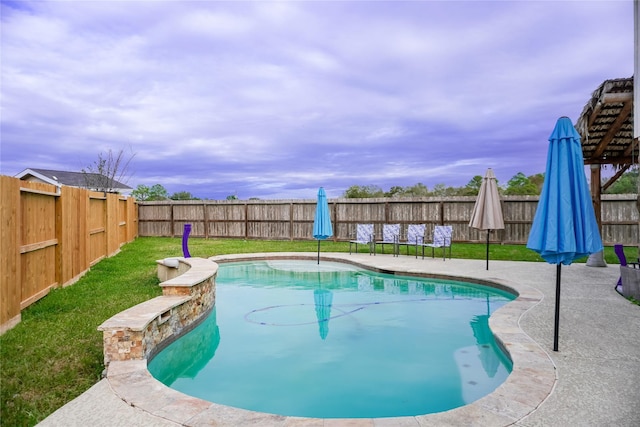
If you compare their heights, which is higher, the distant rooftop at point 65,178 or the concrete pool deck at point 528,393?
the distant rooftop at point 65,178

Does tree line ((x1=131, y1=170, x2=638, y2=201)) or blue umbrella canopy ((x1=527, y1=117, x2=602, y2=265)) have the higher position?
tree line ((x1=131, y1=170, x2=638, y2=201))

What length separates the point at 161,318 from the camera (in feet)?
14.4

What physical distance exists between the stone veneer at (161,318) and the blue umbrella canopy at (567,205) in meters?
3.82

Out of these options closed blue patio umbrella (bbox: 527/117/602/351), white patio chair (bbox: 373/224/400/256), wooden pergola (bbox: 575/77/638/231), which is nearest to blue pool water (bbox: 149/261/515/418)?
closed blue patio umbrella (bbox: 527/117/602/351)

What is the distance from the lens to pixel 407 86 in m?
14.0

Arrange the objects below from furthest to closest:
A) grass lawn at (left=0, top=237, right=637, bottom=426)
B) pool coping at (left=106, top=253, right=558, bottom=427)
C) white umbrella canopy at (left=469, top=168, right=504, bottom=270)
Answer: white umbrella canopy at (left=469, top=168, right=504, bottom=270), grass lawn at (left=0, top=237, right=637, bottom=426), pool coping at (left=106, top=253, right=558, bottom=427)

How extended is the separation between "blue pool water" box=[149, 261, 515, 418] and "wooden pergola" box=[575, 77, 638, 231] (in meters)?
3.90

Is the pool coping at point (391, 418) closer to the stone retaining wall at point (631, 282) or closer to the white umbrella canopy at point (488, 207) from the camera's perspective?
the stone retaining wall at point (631, 282)

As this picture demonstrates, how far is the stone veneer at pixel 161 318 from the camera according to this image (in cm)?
361

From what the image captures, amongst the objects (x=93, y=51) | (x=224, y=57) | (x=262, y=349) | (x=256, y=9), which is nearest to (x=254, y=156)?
(x=224, y=57)

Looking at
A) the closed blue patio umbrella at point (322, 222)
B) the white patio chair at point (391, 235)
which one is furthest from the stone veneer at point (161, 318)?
the white patio chair at point (391, 235)

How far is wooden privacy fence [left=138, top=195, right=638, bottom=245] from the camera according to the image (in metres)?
13.8

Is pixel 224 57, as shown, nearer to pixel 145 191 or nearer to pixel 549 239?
pixel 549 239

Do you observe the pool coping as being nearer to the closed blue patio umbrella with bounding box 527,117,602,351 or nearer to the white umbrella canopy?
the closed blue patio umbrella with bounding box 527,117,602,351
